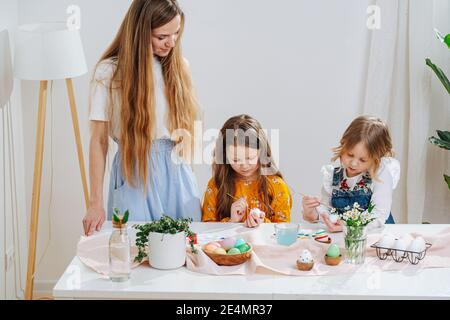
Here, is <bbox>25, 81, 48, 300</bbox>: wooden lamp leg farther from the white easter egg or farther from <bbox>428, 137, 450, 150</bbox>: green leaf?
<bbox>428, 137, 450, 150</bbox>: green leaf

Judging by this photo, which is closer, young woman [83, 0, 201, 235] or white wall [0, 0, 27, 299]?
young woman [83, 0, 201, 235]

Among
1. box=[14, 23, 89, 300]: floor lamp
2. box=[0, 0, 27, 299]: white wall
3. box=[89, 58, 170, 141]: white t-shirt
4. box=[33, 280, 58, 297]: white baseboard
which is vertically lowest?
box=[33, 280, 58, 297]: white baseboard

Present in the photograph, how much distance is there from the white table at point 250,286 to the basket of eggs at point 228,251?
78 mm

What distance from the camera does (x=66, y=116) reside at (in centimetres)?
338

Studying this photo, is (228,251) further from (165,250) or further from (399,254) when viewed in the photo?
(399,254)

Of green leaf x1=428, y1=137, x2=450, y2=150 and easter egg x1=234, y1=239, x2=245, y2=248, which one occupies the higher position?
green leaf x1=428, y1=137, x2=450, y2=150

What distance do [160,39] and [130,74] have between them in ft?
0.54

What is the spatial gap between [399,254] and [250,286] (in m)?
0.49

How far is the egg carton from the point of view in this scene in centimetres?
191

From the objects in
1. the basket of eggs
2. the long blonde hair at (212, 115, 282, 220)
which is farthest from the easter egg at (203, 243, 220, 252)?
the long blonde hair at (212, 115, 282, 220)

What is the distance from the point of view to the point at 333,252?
6.19 ft

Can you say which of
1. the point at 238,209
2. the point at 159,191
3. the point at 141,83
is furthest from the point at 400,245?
the point at 141,83

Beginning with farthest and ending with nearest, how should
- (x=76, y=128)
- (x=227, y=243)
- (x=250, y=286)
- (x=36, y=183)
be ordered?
(x=76, y=128) → (x=36, y=183) → (x=227, y=243) → (x=250, y=286)

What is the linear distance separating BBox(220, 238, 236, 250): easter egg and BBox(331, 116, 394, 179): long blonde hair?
65cm
